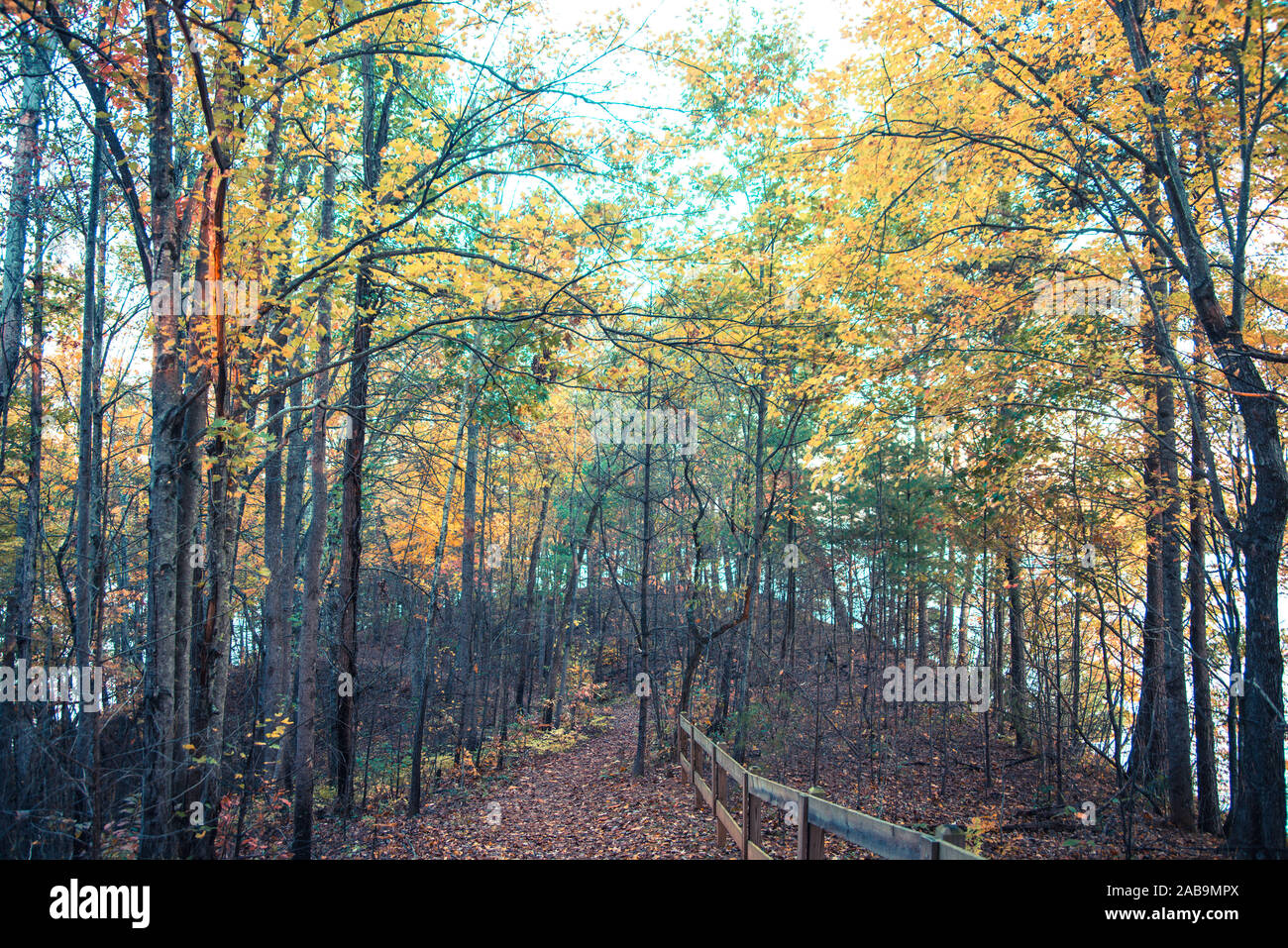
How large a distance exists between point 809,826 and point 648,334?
3923mm

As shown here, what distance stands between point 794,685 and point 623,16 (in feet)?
36.7

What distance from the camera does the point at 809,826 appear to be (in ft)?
13.3

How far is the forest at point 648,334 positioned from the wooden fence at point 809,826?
0.49 ft

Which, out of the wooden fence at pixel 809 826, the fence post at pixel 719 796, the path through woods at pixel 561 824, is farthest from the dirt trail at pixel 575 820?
the wooden fence at pixel 809 826

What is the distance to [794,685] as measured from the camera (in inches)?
476

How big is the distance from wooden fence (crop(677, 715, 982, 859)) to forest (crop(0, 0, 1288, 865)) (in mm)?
148

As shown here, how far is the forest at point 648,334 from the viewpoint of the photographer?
4.20 meters

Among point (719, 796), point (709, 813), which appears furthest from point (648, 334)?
point (709, 813)

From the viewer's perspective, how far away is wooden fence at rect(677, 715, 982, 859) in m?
3.05

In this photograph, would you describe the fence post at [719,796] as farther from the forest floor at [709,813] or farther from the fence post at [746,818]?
the fence post at [746,818]

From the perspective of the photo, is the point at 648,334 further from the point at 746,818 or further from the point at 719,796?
the point at 719,796
